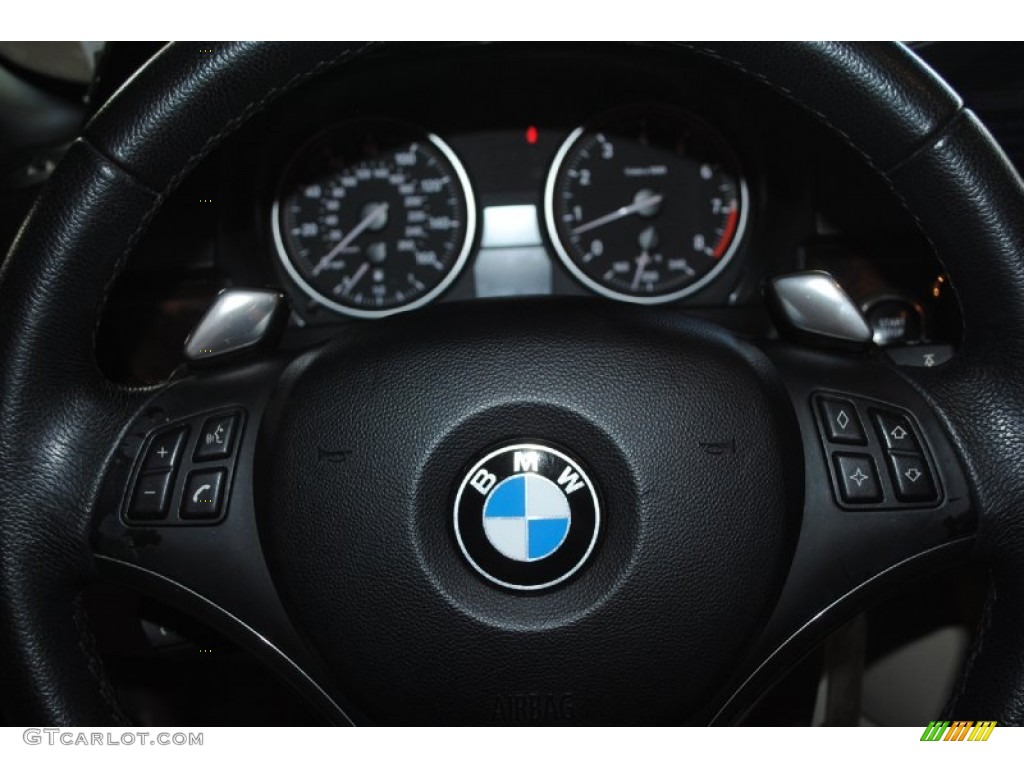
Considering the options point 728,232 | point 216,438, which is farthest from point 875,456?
point 728,232

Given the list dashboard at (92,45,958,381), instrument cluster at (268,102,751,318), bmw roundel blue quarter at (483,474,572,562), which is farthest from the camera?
instrument cluster at (268,102,751,318)

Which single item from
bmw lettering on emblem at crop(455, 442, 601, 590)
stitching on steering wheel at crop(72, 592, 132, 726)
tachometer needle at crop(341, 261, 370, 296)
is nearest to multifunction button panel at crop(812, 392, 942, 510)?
bmw lettering on emblem at crop(455, 442, 601, 590)

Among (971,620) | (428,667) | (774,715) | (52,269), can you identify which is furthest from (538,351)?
(971,620)

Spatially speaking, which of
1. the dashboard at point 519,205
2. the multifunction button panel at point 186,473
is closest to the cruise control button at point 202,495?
the multifunction button panel at point 186,473

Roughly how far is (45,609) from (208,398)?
0.19 m

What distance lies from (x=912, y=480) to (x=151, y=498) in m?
0.55

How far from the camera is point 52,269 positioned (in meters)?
0.77

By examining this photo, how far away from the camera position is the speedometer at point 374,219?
2.04m

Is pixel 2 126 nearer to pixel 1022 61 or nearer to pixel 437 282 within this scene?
pixel 437 282

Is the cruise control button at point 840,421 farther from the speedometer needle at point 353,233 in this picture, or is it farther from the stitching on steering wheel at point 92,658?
the speedometer needle at point 353,233

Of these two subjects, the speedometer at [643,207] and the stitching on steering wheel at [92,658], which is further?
the speedometer at [643,207]

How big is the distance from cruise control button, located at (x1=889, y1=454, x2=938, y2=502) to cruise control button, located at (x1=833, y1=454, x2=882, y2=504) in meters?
0.01

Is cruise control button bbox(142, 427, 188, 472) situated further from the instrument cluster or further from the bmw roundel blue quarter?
the instrument cluster

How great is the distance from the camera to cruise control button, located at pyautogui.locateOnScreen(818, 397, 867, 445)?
80 centimetres
